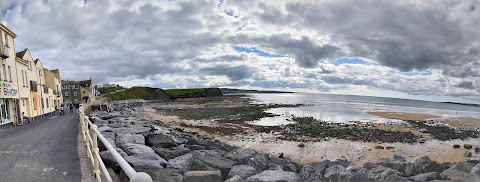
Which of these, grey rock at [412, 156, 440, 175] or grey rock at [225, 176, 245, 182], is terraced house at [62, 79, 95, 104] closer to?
grey rock at [225, 176, 245, 182]

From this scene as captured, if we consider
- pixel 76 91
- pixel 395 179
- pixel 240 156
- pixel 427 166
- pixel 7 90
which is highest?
pixel 76 91

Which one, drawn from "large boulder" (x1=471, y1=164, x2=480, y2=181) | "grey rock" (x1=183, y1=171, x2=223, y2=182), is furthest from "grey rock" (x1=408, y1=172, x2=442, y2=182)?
"grey rock" (x1=183, y1=171, x2=223, y2=182)

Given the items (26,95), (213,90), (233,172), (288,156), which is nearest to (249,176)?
(233,172)

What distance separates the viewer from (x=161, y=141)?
42.1 feet

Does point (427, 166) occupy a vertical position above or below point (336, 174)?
below

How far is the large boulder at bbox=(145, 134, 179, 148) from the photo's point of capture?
41.5 ft

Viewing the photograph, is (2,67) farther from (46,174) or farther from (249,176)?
(249,176)

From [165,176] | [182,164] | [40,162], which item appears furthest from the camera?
[182,164]

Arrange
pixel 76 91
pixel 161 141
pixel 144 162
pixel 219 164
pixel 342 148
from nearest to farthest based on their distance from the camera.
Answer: pixel 144 162 → pixel 219 164 → pixel 161 141 → pixel 342 148 → pixel 76 91

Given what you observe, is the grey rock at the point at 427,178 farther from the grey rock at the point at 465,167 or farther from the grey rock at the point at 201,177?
the grey rock at the point at 201,177

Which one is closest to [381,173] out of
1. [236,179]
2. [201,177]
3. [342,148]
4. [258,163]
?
[258,163]

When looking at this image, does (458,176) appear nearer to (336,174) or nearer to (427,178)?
(427,178)

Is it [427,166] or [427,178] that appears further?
[427,166]

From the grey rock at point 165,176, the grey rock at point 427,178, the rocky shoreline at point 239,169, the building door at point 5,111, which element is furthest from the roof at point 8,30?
the grey rock at point 427,178
